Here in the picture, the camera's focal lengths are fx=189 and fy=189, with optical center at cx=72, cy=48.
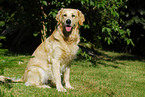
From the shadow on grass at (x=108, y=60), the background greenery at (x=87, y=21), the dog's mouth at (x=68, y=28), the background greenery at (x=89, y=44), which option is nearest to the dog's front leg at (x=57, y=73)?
the background greenery at (x=89, y=44)

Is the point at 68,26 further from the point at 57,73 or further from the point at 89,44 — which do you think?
the point at 89,44

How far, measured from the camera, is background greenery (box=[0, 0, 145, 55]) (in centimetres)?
662

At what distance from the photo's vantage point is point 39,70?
3.66 meters

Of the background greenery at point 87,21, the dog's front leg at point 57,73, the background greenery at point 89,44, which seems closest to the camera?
the background greenery at point 89,44

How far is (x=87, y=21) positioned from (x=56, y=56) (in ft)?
14.4

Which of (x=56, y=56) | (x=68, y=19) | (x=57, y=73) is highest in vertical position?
(x=68, y=19)

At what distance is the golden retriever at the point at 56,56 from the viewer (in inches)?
142

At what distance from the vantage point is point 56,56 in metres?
3.61

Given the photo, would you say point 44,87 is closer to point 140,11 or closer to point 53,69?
point 53,69

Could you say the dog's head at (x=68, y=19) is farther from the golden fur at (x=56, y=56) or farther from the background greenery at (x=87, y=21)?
the background greenery at (x=87, y=21)

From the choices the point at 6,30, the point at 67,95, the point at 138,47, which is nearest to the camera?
the point at 67,95

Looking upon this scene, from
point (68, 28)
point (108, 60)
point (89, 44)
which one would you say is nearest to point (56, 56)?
point (68, 28)

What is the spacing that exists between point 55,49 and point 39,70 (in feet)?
1.68

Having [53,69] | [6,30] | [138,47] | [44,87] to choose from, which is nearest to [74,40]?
[53,69]
